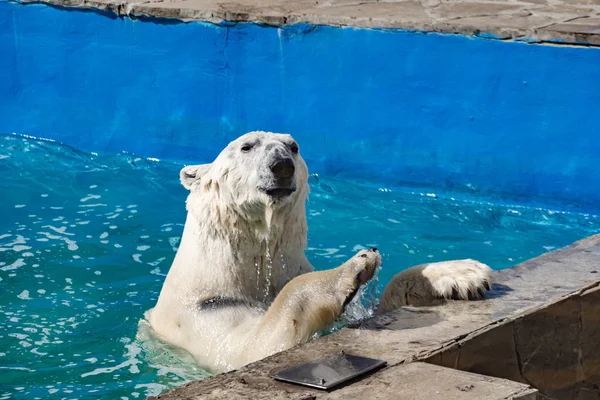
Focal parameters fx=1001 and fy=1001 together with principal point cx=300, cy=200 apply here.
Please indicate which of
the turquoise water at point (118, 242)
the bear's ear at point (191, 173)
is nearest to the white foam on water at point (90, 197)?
the turquoise water at point (118, 242)

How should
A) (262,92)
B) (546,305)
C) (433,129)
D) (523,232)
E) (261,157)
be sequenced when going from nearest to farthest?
(546,305) → (261,157) → (523,232) → (433,129) → (262,92)

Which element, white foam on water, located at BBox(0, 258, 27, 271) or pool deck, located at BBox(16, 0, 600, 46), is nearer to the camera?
white foam on water, located at BBox(0, 258, 27, 271)

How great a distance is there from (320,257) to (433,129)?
1570mm

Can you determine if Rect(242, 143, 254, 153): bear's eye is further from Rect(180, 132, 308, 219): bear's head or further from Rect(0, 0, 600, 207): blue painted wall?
Rect(0, 0, 600, 207): blue painted wall

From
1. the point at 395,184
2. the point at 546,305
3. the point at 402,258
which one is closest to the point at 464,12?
the point at 395,184

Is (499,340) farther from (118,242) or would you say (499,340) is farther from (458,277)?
(118,242)

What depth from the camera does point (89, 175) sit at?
24.1 feet

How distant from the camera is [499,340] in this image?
125 inches

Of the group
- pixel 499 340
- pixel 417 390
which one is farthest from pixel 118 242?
pixel 417 390

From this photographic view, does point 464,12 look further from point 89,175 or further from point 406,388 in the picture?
point 406,388

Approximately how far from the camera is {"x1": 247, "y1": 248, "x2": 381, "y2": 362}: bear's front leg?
330cm

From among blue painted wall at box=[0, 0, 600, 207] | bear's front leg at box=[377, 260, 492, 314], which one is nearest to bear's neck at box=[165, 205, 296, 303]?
bear's front leg at box=[377, 260, 492, 314]

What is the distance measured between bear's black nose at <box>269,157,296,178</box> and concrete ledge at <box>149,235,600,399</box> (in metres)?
0.79

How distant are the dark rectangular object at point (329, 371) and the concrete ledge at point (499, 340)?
3cm
